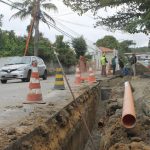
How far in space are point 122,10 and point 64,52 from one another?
2383cm

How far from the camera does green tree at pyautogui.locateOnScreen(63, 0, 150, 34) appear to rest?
2534cm

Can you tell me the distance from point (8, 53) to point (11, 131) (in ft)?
126

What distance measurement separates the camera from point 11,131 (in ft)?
21.0

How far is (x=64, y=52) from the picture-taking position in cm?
5241

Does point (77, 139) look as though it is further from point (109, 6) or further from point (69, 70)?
point (69, 70)

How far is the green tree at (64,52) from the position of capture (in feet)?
171

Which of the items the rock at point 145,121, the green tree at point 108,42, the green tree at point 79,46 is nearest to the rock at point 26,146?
the rock at point 145,121

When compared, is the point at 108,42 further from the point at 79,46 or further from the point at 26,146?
the point at 26,146

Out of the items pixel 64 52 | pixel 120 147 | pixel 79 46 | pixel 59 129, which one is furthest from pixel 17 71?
pixel 79 46

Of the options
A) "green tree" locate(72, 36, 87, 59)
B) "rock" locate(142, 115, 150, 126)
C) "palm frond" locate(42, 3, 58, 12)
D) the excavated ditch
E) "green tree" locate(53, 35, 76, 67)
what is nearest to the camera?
the excavated ditch

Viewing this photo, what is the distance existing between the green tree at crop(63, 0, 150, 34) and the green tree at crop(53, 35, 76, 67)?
2210 centimetres

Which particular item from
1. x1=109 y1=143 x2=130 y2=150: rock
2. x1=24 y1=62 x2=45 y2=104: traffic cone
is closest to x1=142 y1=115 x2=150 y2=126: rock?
x1=109 y1=143 x2=130 y2=150: rock

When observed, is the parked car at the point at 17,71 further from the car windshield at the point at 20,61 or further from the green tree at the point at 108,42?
the green tree at the point at 108,42

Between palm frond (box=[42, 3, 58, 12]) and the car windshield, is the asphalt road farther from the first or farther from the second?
palm frond (box=[42, 3, 58, 12])
